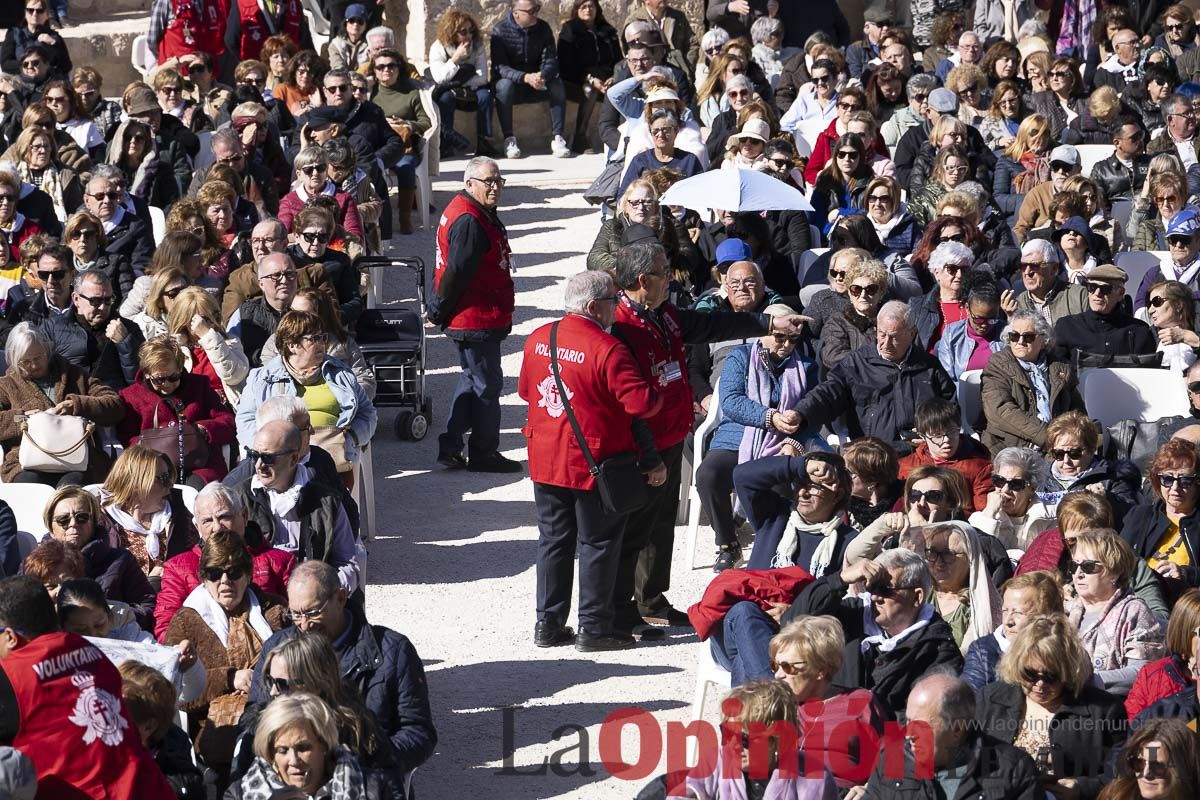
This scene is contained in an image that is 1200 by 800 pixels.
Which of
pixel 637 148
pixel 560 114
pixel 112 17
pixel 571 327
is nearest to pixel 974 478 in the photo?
pixel 571 327

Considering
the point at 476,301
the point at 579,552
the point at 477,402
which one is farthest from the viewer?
the point at 477,402

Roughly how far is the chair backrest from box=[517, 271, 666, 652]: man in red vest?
4.30 metres

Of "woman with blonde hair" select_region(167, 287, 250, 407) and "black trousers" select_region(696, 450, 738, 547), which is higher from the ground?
"woman with blonde hair" select_region(167, 287, 250, 407)

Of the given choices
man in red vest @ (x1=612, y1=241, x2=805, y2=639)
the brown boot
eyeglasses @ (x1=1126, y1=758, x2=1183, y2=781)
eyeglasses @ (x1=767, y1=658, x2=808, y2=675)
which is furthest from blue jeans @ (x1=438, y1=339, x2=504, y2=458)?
eyeglasses @ (x1=1126, y1=758, x2=1183, y2=781)

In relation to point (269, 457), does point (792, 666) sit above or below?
below

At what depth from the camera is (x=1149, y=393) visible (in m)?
9.24

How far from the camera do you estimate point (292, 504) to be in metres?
7.65

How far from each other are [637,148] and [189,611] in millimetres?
7030

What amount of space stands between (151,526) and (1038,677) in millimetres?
3473

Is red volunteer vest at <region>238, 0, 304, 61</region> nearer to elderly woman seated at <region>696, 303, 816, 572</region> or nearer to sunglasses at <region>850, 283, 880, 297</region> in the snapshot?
sunglasses at <region>850, 283, 880, 297</region>

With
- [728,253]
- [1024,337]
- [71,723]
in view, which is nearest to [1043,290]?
[1024,337]

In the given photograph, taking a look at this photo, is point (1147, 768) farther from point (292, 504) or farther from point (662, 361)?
point (292, 504)

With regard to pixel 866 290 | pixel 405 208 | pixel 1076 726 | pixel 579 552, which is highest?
pixel 405 208

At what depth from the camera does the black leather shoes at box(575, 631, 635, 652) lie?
8086 mm
